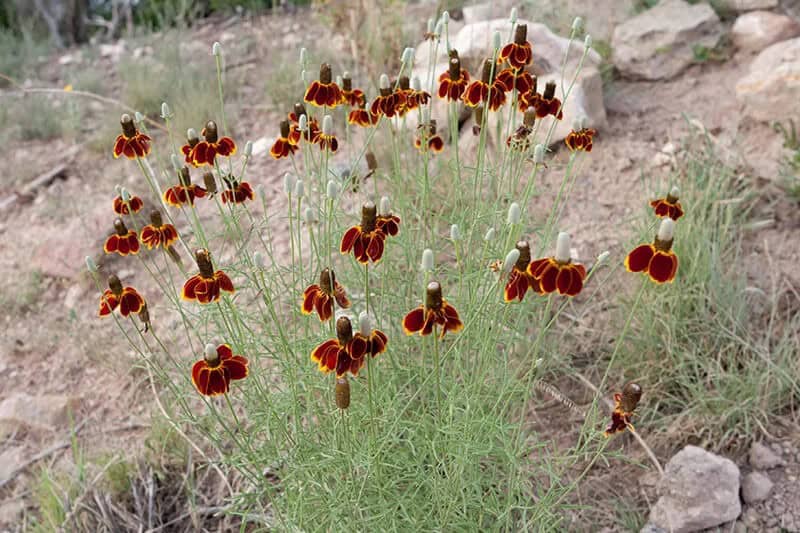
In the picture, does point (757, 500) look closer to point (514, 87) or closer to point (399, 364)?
point (399, 364)

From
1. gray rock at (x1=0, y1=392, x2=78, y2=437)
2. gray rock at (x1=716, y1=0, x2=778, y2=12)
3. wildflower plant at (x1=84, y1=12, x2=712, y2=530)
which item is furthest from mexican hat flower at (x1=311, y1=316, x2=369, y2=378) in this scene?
gray rock at (x1=716, y1=0, x2=778, y2=12)

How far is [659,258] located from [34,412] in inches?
99.7

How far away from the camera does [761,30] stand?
13.9 feet

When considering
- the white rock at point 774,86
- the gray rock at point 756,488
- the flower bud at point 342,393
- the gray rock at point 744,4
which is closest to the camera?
the flower bud at point 342,393

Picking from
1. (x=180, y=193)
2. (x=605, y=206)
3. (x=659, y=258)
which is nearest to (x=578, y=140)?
(x=659, y=258)

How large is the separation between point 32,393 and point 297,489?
5.59ft

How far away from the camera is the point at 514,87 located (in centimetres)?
200

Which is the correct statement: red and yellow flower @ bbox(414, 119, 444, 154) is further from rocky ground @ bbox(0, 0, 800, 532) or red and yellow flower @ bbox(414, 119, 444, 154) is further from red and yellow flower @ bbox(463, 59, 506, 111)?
rocky ground @ bbox(0, 0, 800, 532)

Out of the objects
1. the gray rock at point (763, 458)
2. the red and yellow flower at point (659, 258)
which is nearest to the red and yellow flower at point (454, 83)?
the red and yellow flower at point (659, 258)

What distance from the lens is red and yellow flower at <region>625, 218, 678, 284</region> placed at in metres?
1.41

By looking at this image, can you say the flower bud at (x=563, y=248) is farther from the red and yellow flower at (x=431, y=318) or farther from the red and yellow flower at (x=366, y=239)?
the red and yellow flower at (x=366, y=239)

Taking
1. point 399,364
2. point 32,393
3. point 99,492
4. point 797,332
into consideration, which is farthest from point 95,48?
point 797,332

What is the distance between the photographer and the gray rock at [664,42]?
4355mm

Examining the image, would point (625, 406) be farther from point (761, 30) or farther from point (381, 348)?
point (761, 30)
